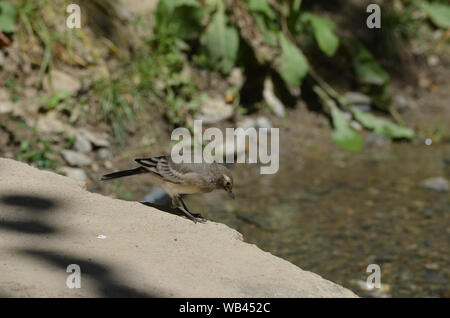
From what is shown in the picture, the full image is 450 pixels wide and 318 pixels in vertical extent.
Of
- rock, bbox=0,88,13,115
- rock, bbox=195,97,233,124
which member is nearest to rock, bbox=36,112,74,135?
rock, bbox=0,88,13,115

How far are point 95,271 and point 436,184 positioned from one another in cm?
438

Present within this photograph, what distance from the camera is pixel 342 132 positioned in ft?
24.0

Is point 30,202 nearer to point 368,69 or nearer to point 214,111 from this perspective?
point 214,111

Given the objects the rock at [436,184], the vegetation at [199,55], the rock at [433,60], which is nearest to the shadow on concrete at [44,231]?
the vegetation at [199,55]

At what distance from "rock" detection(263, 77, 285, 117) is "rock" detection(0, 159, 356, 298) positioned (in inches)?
156

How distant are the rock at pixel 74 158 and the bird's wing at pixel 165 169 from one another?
1.93 meters

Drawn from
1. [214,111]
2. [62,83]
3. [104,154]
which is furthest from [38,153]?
[214,111]

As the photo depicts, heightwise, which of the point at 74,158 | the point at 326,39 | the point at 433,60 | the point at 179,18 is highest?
the point at 433,60

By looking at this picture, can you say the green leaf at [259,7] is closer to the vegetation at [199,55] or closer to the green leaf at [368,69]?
the vegetation at [199,55]

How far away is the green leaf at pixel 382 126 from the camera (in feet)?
24.6

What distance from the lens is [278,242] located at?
17.8 feet

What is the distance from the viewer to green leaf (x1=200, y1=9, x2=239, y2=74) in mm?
7191
